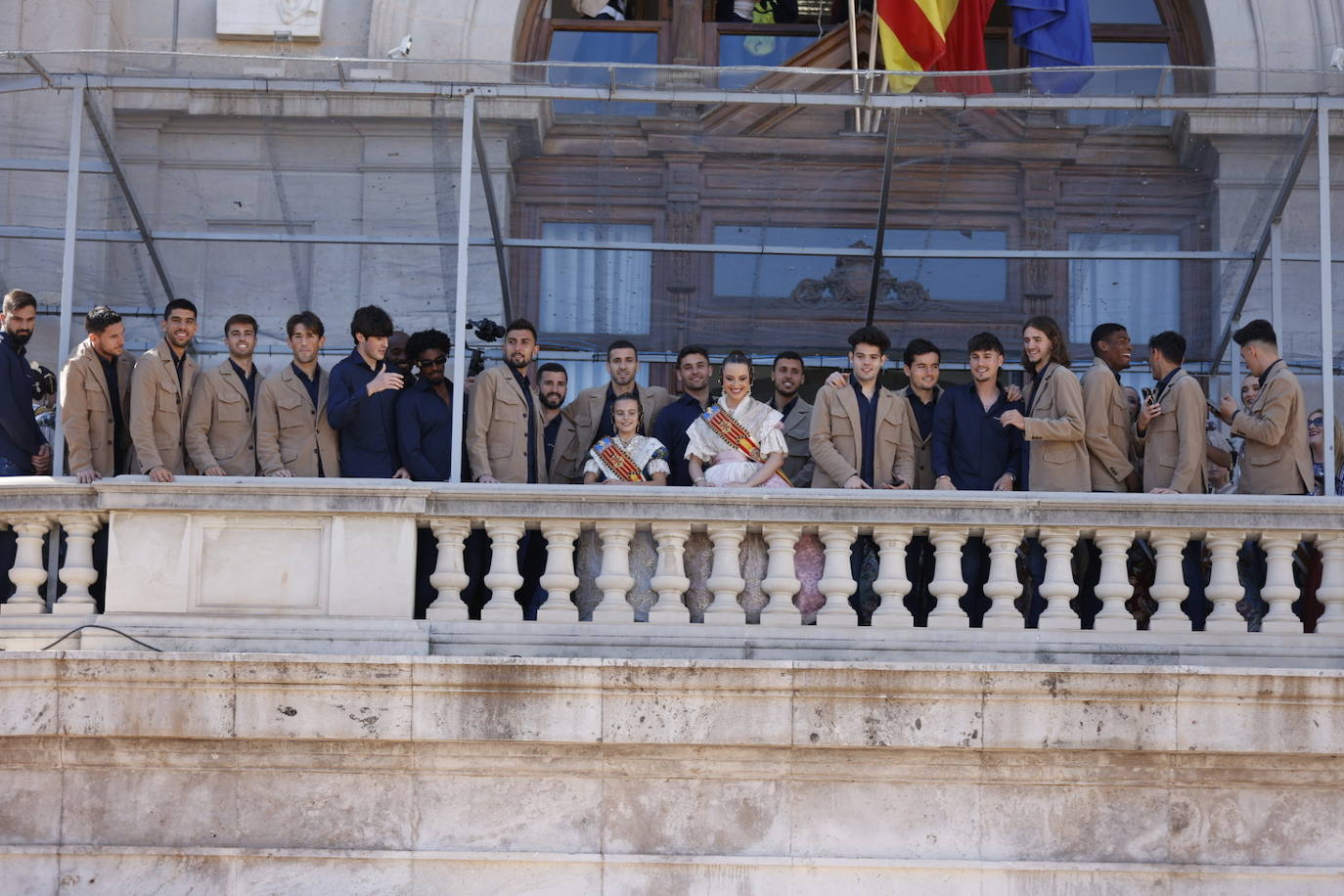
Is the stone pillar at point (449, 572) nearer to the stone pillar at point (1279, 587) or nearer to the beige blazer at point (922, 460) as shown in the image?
the beige blazer at point (922, 460)

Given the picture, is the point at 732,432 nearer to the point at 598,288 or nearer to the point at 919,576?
the point at 919,576

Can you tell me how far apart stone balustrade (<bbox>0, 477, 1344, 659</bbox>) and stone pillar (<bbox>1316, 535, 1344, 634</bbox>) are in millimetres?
11

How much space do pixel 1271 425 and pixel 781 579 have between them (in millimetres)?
2846

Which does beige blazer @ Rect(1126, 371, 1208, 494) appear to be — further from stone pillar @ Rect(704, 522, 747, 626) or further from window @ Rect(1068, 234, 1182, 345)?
window @ Rect(1068, 234, 1182, 345)

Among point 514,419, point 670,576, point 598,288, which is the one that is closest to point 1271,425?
point 670,576

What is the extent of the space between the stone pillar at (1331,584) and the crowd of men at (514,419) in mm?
723

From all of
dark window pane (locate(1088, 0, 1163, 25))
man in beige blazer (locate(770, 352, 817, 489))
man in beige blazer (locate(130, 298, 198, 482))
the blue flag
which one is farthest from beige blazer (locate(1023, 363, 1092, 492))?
dark window pane (locate(1088, 0, 1163, 25))

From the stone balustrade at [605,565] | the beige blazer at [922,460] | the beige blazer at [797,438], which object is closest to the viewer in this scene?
the stone balustrade at [605,565]

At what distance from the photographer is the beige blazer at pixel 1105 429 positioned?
11.9 m

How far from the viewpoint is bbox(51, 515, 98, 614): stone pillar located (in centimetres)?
1103

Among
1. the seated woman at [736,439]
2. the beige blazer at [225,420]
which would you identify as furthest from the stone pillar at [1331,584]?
the beige blazer at [225,420]

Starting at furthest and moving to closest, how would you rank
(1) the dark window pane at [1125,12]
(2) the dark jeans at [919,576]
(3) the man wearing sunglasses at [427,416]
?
1. (1) the dark window pane at [1125,12]
2. (3) the man wearing sunglasses at [427,416]
3. (2) the dark jeans at [919,576]

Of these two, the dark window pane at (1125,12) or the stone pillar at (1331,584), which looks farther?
the dark window pane at (1125,12)

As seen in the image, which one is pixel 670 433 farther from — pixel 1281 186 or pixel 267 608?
pixel 1281 186
